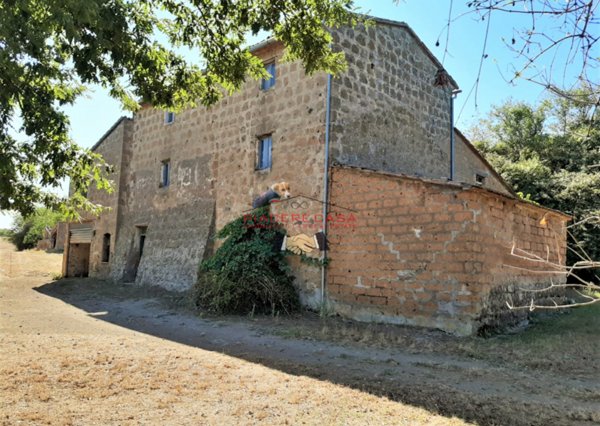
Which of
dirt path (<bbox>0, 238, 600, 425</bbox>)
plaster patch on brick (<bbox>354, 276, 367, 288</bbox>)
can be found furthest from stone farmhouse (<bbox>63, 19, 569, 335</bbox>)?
dirt path (<bbox>0, 238, 600, 425</bbox>)

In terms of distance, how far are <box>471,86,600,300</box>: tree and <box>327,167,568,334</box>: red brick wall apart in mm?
1613

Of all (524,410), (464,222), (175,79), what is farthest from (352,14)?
(524,410)

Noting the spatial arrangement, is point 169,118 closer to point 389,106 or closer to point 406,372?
point 389,106

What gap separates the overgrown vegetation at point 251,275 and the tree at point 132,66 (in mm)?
4561

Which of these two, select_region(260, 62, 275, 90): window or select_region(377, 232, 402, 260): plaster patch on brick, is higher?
select_region(260, 62, 275, 90): window

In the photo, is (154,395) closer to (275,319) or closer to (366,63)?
(275,319)

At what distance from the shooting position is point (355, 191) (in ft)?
33.8

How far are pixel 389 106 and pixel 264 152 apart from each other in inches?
149

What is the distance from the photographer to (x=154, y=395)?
4.76 meters

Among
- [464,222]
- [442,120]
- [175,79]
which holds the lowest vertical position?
[464,222]

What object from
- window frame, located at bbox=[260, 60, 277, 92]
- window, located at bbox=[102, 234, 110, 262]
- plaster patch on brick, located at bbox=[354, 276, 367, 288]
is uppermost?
window frame, located at bbox=[260, 60, 277, 92]

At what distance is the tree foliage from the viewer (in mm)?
16797

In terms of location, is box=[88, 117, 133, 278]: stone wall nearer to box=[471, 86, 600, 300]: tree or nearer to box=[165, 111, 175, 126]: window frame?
box=[165, 111, 175, 126]: window frame

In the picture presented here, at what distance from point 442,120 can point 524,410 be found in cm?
1168
